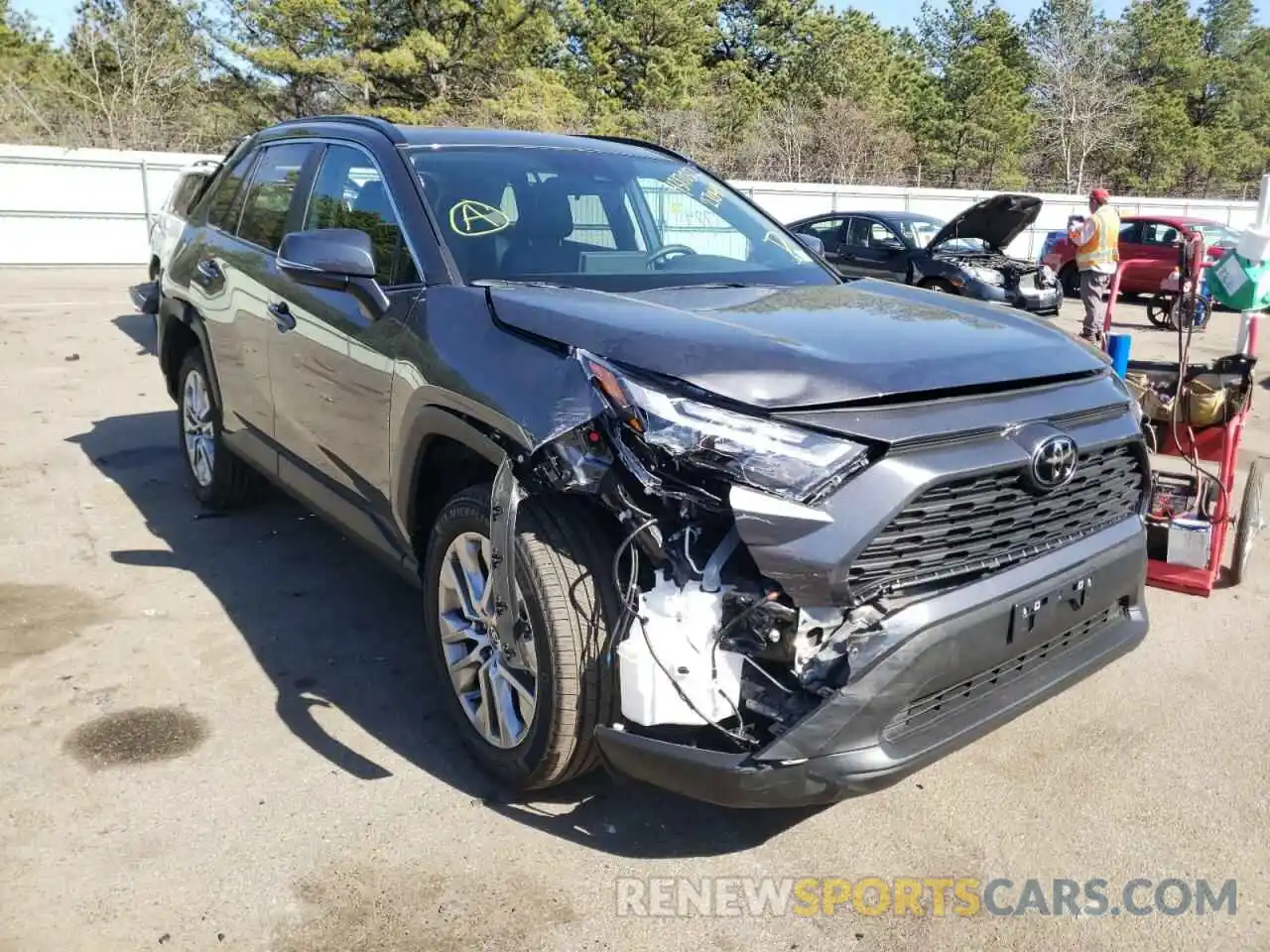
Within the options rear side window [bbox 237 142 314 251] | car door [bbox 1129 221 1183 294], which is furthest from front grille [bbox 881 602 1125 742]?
car door [bbox 1129 221 1183 294]

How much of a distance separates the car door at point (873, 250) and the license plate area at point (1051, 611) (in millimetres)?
13000

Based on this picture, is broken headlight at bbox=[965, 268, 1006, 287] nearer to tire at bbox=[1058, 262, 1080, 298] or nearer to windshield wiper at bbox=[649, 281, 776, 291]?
tire at bbox=[1058, 262, 1080, 298]

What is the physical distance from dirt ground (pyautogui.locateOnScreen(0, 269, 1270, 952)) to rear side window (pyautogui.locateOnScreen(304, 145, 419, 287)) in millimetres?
1478

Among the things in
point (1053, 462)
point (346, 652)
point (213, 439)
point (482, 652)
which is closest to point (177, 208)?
point (213, 439)

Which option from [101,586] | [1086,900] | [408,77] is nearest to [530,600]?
[1086,900]

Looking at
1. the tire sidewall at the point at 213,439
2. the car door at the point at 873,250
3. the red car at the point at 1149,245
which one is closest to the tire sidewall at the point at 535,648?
the tire sidewall at the point at 213,439

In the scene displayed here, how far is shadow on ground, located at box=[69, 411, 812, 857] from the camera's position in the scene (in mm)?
3078

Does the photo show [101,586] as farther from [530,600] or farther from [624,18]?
[624,18]

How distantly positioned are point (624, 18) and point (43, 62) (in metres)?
21.1

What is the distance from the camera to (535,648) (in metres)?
2.73

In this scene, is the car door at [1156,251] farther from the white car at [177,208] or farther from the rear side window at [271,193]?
the rear side window at [271,193]

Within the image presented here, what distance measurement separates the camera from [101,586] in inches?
186

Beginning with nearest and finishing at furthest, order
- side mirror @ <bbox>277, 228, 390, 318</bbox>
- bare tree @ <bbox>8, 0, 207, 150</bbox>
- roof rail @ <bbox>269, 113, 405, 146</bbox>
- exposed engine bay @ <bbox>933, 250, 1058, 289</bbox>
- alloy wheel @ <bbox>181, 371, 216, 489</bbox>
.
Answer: side mirror @ <bbox>277, 228, 390, 318</bbox> < roof rail @ <bbox>269, 113, 405, 146</bbox> < alloy wheel @ <bbox>181, 371, 216, 489</bbox> < exposed engine bay @ <bbox>933, 250, 1058, 289</bbox> < bare tree @ <bbox>8, 0, 207, 150</bbox>

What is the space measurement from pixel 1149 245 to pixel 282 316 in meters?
17.9
